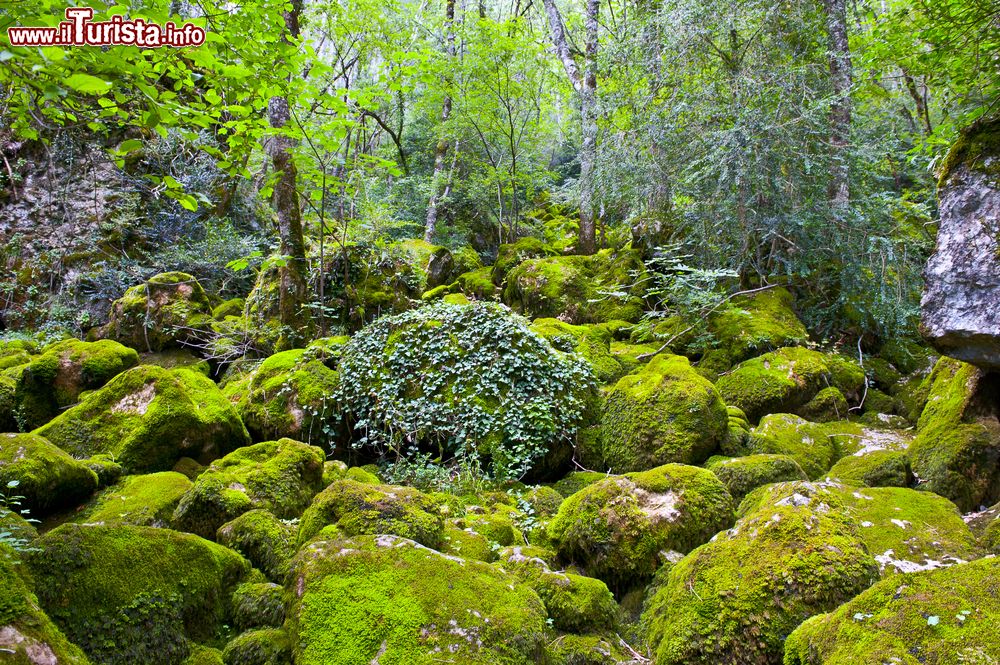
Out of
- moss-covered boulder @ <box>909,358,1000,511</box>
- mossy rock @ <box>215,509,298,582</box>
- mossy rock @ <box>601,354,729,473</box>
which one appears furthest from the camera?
mossy rock @ <box>601,354,729,473</box>

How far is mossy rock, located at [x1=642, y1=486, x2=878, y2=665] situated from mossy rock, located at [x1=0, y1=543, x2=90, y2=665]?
294cm

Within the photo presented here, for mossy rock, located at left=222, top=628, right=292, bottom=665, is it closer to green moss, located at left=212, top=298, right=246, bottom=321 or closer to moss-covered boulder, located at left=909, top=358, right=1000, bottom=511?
moss-covered boulder, located at left=909, top=358, right=1000, bottom=511

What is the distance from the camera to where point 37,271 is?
13.0 meters

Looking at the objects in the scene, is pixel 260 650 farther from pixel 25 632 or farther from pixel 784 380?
pixel 784 380

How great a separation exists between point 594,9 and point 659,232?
638cm

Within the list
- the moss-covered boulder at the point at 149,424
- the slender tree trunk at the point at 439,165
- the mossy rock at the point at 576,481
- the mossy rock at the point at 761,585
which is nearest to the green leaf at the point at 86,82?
the moss-covered boulder at the point at 149,424

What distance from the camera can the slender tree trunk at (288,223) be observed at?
28.2ft

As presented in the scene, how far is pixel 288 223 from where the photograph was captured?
9.18 metres

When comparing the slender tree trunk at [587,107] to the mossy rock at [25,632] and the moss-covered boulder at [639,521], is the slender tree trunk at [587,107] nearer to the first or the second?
the moss-covered boulder at [639,521]

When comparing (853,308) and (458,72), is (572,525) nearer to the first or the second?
(853,308)

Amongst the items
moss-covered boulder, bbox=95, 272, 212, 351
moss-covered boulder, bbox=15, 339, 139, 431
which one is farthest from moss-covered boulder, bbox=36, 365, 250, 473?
moss-covered boulder, bbox=95, 272, 212, 351

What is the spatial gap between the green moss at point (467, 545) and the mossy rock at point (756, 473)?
2307mm

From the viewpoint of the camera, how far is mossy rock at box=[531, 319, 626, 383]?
8.02m

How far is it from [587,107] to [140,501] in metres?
11.4
